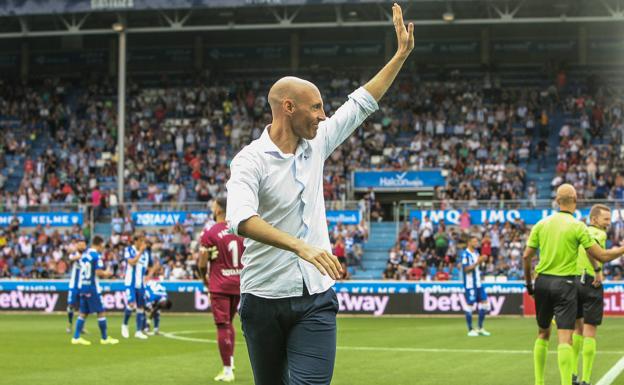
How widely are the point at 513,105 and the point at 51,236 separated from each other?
19580 mm

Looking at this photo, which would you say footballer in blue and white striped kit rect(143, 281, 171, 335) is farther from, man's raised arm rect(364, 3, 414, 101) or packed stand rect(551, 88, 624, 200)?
man's raised arm rect(364, 3, 414, 101)

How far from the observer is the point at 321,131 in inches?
→ 246

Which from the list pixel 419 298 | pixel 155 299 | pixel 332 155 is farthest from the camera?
pixel 332 155

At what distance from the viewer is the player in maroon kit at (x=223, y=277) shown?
14289 mm

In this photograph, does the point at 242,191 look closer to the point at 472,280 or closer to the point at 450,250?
the point at 472,280

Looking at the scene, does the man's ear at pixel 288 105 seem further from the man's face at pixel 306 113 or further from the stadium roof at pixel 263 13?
the stadium roof at pixel 263 13

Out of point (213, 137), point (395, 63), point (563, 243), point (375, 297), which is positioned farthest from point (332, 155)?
point (395, 63)

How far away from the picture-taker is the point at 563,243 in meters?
11.5

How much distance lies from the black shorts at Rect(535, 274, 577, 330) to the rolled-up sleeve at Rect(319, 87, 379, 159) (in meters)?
5.63

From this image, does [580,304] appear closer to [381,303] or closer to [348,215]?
[381,303]

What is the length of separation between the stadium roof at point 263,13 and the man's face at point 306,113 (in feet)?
A: 114

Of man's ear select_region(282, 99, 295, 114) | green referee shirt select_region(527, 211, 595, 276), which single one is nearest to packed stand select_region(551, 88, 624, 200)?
green referee shirt select_region(527, 211, 595, 276)

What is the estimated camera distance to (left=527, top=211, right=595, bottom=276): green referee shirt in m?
11.5

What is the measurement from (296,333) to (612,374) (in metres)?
10.00
